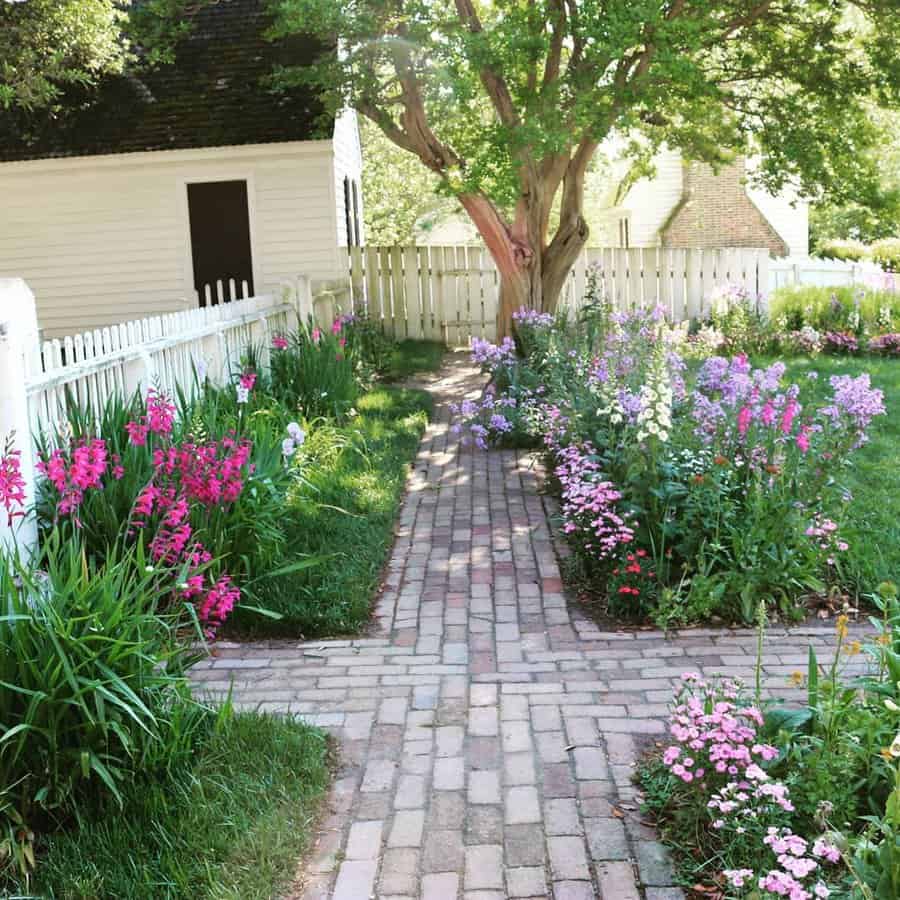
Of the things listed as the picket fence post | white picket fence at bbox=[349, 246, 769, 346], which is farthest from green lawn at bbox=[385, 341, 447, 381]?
the picket fence post

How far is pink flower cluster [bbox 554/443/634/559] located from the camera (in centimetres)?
530

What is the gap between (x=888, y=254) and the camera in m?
27.3

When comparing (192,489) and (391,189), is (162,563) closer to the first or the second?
(192,489)

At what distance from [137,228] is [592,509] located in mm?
12296

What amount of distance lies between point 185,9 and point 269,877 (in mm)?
14184

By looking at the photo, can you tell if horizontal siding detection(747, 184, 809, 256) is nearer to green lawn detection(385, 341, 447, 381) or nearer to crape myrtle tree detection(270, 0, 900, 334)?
crape myrtle tree detection(270, 0, 900, 334)

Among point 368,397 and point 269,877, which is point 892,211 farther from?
point 269,877

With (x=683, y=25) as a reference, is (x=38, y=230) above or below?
below

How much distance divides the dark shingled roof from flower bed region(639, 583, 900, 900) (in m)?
12.8

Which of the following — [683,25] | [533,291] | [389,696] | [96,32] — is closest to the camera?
[389,696]

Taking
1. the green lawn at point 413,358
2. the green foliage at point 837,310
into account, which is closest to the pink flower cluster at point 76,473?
the green lawn at point 413,358

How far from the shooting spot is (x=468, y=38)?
11.0 m

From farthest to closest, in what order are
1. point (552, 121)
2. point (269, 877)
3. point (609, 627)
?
point (552, 121), point (609, 627), point (269, 877)

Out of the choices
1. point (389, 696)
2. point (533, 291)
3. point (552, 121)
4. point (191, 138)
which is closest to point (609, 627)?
point (389, 696)
